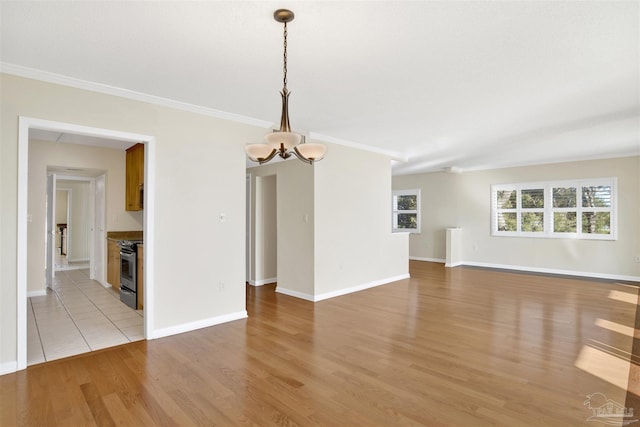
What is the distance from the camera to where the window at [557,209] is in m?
7.03

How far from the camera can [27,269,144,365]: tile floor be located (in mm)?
3273

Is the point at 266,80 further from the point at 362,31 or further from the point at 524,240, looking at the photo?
the point at 524,240

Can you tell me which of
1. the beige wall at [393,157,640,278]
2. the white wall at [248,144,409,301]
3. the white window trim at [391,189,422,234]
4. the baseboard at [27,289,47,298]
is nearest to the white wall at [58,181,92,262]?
the baseboard at [27,289,47,298]

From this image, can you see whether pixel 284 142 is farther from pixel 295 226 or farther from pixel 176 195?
pixel 295 226

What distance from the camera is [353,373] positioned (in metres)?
2.77

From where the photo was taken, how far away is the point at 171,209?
147 inches

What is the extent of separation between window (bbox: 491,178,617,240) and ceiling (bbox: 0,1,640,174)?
126 inches

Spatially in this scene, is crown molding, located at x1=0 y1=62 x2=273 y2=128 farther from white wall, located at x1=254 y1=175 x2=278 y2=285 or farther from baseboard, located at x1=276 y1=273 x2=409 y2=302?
baseboard, located at x1=276 y1=273 x2=409 y2=302

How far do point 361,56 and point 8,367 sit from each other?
381cm

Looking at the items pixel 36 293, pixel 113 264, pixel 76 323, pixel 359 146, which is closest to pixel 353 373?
pixel 76 323

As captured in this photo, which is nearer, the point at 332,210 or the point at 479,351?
the point at 479,351

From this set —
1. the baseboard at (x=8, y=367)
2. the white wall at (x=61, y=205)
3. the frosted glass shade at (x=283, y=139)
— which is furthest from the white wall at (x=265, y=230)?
the white wall at (x=61, y=205)

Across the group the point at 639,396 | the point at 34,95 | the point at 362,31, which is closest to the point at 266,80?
the point at 362,31

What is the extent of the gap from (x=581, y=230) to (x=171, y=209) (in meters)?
8.10
